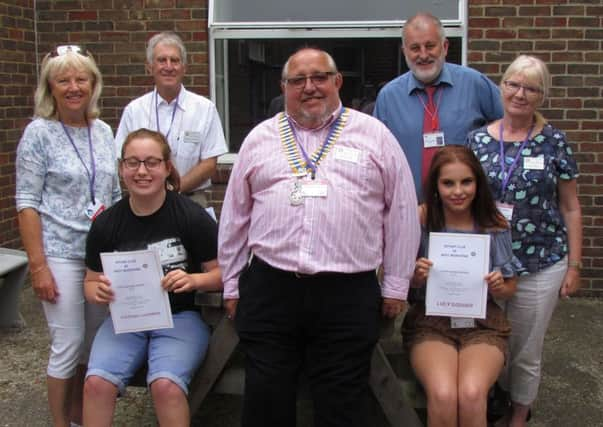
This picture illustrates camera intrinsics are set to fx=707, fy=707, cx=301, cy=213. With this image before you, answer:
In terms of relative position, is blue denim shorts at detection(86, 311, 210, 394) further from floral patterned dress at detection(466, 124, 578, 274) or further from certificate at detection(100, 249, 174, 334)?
floral patterned dress at detection(466, 124, 578, 274)

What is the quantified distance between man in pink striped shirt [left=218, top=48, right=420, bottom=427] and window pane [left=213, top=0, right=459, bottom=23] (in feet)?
10.2

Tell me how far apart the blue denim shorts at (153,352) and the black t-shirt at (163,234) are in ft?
0.66

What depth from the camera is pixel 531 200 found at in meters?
3.18

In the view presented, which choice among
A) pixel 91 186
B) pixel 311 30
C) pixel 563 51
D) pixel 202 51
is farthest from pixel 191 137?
pixel 563 51

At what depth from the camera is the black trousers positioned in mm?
2846

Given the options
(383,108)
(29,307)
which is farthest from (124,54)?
(383,108)

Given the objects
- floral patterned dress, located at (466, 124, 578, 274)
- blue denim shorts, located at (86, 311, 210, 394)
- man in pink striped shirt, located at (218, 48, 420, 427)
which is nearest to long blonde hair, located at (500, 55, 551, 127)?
floral patterned dress, located at (466, 124, 578, 274)

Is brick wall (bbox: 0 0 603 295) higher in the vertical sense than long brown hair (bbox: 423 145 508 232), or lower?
higher

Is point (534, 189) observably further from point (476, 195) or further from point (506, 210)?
point (476, 195)

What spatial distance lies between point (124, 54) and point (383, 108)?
3.09m

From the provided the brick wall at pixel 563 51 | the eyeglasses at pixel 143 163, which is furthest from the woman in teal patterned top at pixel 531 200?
the brick wall at pixel 563 51

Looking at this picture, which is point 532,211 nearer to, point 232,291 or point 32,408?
point 232,291

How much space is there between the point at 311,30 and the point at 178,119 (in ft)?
7.28

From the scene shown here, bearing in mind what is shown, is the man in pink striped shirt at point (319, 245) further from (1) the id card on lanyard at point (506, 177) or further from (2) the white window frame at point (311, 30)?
(2) the white window frame at point (311, 30)
